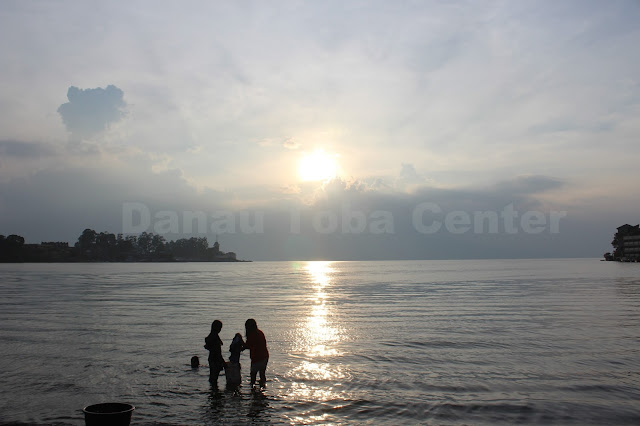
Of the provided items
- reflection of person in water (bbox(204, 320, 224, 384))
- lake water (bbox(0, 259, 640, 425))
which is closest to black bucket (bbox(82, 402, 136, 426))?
lake water (bbox(0, 259, 640, 425))

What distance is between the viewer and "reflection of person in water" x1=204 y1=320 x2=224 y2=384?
1458 centimetres

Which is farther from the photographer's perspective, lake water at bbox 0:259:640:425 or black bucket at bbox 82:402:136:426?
lake water at bbox 0:259:640:425

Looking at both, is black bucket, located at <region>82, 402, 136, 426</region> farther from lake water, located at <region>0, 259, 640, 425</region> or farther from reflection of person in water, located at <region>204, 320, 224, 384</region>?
reflection of person in water, located at <region>204, 320, 224, 384</region>

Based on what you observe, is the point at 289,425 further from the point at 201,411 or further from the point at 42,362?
the point at 42,362

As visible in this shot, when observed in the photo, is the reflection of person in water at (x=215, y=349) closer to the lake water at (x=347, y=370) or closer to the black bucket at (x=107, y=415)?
the lake water at (x=347, y=370)

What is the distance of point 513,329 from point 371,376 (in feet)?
47.3

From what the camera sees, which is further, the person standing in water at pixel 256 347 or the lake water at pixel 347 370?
the person standing in water at pixel 256 347

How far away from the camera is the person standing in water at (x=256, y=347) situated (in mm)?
14570

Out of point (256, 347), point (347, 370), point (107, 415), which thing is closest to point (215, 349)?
point (256, 347)

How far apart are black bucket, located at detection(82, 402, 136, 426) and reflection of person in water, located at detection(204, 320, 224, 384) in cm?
413

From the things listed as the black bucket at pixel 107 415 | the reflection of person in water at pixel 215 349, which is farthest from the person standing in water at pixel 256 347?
the black bucket at pixel 107 415

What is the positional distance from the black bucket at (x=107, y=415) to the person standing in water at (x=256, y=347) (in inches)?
175

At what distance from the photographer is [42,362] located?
19156mm

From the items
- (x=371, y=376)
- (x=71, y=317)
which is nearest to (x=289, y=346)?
(x=371, y=376)
